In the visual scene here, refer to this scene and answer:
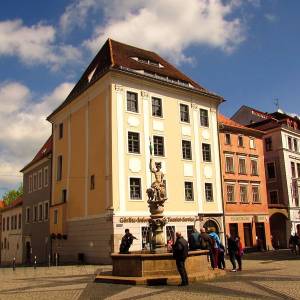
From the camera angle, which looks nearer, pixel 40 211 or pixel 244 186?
pixel 244 186

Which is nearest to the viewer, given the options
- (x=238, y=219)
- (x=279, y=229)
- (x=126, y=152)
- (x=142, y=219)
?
(x=142, y=219)

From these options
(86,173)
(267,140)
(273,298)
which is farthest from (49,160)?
(273,298)

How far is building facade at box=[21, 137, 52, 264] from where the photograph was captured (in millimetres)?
41062

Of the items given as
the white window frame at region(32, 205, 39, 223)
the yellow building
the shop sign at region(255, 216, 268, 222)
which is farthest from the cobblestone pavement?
the white window frame at region(32, 205, 39, 223)

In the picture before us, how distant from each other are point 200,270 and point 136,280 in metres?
2.76

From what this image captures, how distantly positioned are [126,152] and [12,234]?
3012cm

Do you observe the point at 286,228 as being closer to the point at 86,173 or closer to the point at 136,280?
the point at 86,173

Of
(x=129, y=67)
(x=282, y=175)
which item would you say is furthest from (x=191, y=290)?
(x=282, y=175)

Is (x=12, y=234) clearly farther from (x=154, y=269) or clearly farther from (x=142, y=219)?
(x=154, y=269)

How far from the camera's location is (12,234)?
5456cm

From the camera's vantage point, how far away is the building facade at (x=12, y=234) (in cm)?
5089

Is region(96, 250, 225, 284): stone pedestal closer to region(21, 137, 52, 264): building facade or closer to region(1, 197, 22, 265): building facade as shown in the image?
region(21, 137, 52, 264): building facade

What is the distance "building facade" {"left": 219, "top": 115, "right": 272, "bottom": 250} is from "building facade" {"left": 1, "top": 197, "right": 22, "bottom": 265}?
25.2 meters

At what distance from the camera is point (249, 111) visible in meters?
56.1
